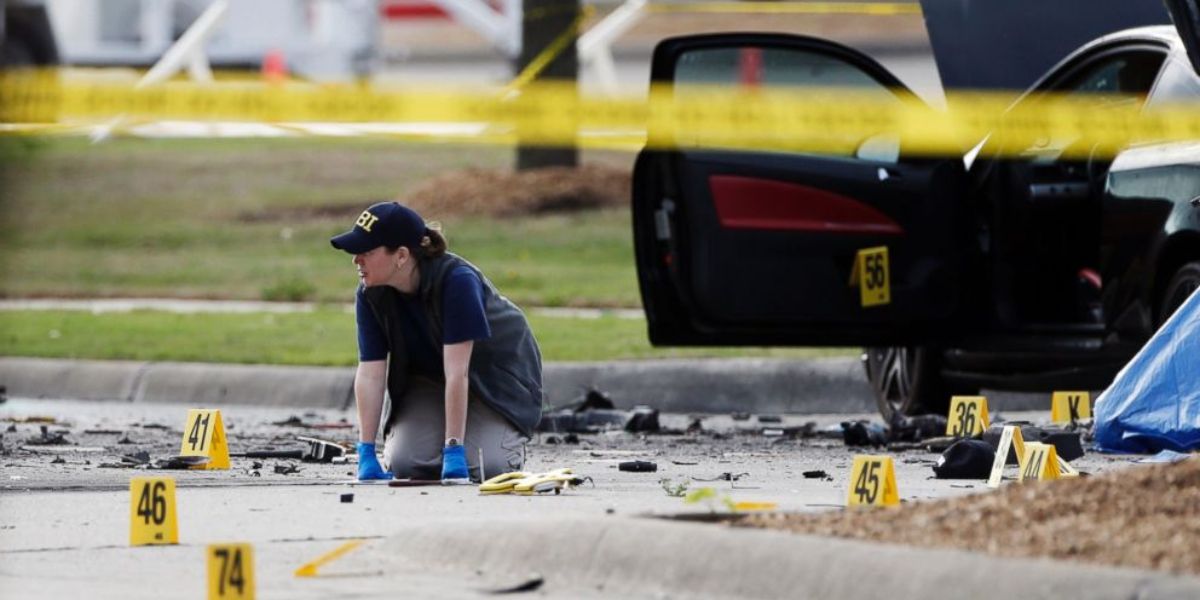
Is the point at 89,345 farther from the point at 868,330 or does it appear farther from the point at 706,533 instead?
the point at 706,533

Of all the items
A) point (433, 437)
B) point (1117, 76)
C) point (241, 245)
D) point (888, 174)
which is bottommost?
point (241, 245)

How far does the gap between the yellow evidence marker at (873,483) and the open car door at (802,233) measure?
11.6ft

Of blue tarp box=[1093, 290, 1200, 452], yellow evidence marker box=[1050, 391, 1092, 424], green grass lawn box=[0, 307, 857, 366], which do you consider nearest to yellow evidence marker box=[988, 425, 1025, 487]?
blue tarp box=[1093, 290, 1200, 452]

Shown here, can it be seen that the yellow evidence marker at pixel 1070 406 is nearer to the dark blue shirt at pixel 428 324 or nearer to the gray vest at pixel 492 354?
the gray vest at pixel 492 354

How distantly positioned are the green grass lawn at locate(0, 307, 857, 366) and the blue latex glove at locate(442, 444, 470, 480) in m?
5.15

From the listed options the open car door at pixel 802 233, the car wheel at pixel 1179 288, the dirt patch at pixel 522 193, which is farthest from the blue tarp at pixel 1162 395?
the dirt patch at pixel 522 193

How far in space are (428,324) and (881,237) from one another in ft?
8.91

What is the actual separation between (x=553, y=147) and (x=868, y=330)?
11671 mm

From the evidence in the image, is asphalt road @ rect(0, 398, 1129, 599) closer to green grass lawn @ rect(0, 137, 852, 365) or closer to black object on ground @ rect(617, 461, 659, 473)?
black object on ground @ rect(617, 461, 659, 473)

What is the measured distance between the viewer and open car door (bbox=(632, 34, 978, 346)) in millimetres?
11273

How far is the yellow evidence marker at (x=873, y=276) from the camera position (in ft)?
37.0

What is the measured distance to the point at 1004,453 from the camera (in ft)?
28.9

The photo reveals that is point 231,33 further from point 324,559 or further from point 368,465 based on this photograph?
→ point 324,559

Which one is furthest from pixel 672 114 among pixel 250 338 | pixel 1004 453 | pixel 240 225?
pixel 240 225
